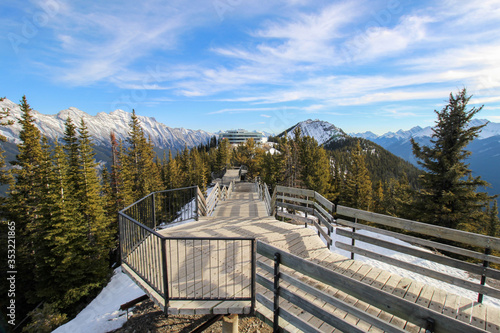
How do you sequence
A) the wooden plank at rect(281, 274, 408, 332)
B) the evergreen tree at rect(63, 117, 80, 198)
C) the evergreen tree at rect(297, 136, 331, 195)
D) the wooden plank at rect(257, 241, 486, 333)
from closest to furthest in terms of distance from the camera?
1. the wooden plank at rect(257, 241, 486, 333)
2. the wooden plank at rect(281, 274, 408, 332)
3. the evergreen tree at rect(63, 117, 80, 198)
4. the evergreen tree at rect(297, 136, 331, 195)

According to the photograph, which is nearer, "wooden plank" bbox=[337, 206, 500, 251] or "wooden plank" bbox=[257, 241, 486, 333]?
"wooden plank" bbox=[257, 241, 486, 333]

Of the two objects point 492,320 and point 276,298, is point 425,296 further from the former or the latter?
point 276,298

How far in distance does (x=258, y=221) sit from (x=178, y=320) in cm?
394

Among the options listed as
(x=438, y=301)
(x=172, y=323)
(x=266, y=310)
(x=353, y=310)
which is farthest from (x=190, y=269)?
(x=438, y=301)

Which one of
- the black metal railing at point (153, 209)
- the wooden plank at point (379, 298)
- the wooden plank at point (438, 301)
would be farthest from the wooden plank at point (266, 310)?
the black metal railing at point (153, 209)

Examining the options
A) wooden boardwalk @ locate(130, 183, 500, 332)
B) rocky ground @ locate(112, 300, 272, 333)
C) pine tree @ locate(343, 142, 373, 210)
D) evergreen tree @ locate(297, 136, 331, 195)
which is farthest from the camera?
evergreen tree @ locate(297, 136, 331, 195)

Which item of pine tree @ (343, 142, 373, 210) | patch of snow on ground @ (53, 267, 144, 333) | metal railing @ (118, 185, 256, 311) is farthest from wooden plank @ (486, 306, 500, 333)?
pine tree @ (343, 142, 373, 210)

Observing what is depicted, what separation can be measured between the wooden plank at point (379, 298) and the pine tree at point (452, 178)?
1330 centimetres

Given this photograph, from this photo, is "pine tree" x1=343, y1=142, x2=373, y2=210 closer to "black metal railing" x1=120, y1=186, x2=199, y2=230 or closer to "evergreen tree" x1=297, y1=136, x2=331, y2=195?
"evergreen tree" x1=297, y1=136, x2=331, y2=195

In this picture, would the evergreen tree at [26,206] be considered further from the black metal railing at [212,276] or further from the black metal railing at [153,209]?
the black metal railing at [212,276]

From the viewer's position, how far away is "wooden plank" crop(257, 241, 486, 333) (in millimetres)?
2057

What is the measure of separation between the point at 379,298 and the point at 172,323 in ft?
15.1

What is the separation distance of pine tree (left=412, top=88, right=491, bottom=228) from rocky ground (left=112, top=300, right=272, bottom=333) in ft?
42.6

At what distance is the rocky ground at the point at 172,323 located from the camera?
4422 mm
